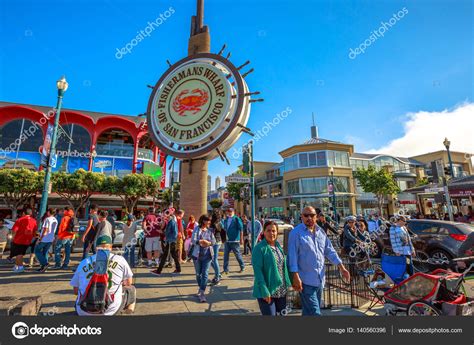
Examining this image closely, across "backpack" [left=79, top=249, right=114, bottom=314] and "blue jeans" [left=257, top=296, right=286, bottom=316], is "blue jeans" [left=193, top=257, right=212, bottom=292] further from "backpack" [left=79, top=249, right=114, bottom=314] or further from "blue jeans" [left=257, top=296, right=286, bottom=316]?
"backpack" [left=79, top=249, right=114, bottom=314]

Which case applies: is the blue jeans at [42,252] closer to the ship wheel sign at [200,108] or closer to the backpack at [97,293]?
the ship wheel sign at [200,108]

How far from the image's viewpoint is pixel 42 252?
7.88 m

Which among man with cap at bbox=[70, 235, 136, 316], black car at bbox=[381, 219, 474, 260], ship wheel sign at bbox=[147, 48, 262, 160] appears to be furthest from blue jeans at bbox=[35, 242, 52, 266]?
black car at bbox=[381, 219, 474, 260]

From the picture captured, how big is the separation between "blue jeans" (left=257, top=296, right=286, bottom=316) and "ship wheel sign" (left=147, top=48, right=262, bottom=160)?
7310 millimetres

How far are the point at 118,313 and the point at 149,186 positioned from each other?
28.5 metres

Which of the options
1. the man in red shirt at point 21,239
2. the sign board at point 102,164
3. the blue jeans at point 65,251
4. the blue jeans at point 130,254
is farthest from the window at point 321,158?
the man in red shirt at point 21,239

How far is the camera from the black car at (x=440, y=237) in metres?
8.02

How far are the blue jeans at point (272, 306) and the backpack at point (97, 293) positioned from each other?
1866 mm

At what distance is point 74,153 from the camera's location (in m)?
33.5

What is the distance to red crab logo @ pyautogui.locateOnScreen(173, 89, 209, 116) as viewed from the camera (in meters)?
10.5

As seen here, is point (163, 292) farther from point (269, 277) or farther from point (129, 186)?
point (129, 186)

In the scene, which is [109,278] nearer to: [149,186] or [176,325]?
[176,325]

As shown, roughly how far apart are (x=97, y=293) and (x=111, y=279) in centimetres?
23

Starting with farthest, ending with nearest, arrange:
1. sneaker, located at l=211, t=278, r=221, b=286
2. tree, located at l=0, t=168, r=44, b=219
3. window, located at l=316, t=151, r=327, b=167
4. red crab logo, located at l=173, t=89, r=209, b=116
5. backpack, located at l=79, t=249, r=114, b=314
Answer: window, located at l=316, t=151, r=327, b=167
tree, located at l=0, t=168, r=44, b=219
red crab logo, located at l=173, t=89, r=209, b=116
sneaker, located at l=211, t=278, r=221, b=286
backpack, located at l=79, t=249, r=114, b=314
